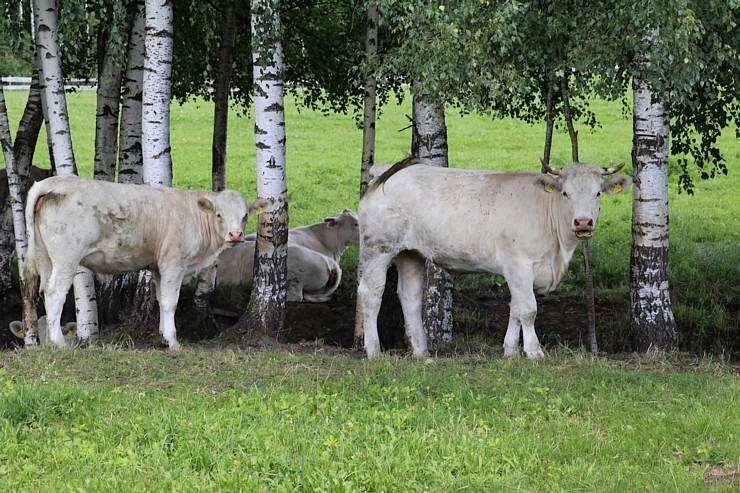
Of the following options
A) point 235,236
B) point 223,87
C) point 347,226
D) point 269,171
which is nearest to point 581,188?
point 269,171

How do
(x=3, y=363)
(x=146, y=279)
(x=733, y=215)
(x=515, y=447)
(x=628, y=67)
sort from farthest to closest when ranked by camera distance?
(x=733, y=215) → (x=146, y=279) → (x=628, y=67) → (x=3, y=363) → (x=515, y=447)

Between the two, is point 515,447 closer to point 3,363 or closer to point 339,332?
point 3,363

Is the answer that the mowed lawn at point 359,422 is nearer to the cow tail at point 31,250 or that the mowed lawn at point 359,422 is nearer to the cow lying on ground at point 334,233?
the cow tail at point 31,250

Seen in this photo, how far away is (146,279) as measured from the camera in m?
12.1

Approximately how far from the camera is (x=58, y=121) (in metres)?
11.7

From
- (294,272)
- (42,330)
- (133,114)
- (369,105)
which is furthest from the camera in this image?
(294,272)

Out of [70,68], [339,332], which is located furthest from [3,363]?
[70,68]

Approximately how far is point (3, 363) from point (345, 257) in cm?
1014

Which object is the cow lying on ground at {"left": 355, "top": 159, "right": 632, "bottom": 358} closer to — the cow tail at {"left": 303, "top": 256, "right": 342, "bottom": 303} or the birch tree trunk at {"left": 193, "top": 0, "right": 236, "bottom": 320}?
the cow tail at {"left": 303, "top": 256, "right": 342, "bottom": 303}

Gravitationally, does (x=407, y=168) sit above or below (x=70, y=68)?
below

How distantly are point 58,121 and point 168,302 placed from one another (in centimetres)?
260

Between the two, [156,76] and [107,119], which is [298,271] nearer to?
[107,119]

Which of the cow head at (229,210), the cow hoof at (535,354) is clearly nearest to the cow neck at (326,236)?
the cow head at (229,210)

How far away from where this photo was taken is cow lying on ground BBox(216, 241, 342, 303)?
14914 mm
